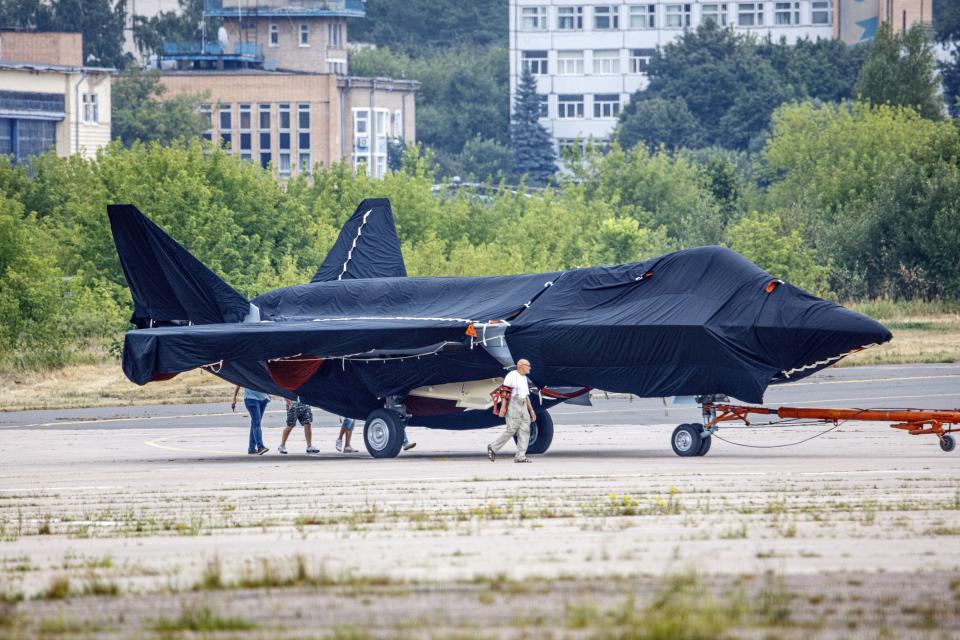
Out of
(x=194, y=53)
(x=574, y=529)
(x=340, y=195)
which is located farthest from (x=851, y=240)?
(x=194, y=53)

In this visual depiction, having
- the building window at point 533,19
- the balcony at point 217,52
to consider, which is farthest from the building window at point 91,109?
the building window at point 533,19

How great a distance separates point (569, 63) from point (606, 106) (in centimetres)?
549

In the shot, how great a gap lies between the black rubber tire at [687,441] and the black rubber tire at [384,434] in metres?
4.40

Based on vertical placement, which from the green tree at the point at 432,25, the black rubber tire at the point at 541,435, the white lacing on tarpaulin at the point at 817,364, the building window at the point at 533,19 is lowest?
the black rubber tire at the point at 541,435

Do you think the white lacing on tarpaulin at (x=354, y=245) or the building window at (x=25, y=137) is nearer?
the white lacing on tarpaulin at (x=354, y=245)

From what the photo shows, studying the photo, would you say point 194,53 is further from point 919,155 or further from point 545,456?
point 545,456

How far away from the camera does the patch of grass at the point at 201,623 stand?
9.96 m

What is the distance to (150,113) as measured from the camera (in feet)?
391

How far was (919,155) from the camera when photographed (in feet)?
218

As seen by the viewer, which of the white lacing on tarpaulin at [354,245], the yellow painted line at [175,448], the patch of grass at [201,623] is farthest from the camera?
the white lacing on tarpaulin at [354,245]

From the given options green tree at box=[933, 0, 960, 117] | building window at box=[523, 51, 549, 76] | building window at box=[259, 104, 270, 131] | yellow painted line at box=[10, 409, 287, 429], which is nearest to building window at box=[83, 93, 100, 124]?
building window at box=[259, 104, 270, 131]

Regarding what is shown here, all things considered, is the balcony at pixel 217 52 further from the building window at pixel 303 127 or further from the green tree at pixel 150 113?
the building window at pixel 303 127

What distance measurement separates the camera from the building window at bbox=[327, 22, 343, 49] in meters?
127

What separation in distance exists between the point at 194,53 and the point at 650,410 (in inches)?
3984
